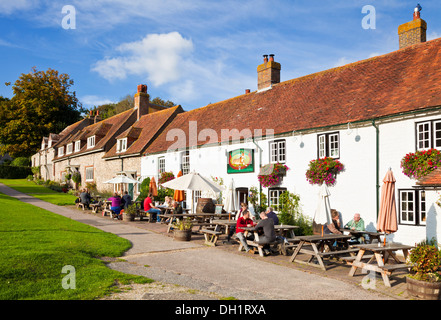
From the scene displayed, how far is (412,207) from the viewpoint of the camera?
11984 mm

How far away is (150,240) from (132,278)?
18.9 ft

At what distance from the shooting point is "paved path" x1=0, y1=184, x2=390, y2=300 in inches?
286

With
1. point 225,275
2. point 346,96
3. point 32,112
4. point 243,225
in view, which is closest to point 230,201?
point 243,225

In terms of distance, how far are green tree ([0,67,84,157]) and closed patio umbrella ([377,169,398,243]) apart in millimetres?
53916

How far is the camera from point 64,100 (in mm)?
56156

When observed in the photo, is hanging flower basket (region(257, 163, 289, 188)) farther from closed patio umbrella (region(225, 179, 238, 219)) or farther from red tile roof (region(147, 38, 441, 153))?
red tile roof (region(147, 38, 441, 153))

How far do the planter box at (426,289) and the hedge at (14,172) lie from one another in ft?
199

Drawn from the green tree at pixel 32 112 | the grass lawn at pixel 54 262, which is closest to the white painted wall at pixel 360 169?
the grass lawn at pixel 54 262

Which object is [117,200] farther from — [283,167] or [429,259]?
[429,259]

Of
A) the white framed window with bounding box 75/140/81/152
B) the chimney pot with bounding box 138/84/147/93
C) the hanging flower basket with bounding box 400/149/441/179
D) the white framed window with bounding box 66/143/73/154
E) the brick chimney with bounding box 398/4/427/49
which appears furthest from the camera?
the white framed window with bounding box 66/143/73/154

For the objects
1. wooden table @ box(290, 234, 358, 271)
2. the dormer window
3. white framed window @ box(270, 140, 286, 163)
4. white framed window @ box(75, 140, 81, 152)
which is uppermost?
white framed window @ box(75, 140, 81, 152)

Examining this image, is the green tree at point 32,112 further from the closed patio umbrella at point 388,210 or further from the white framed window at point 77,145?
the closed patio umbrella at point 388,210

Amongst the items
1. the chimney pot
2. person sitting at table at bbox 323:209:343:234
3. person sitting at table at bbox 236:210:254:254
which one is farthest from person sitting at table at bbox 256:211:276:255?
the chimney pot

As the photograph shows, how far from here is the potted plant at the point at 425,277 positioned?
7062 millimetres
